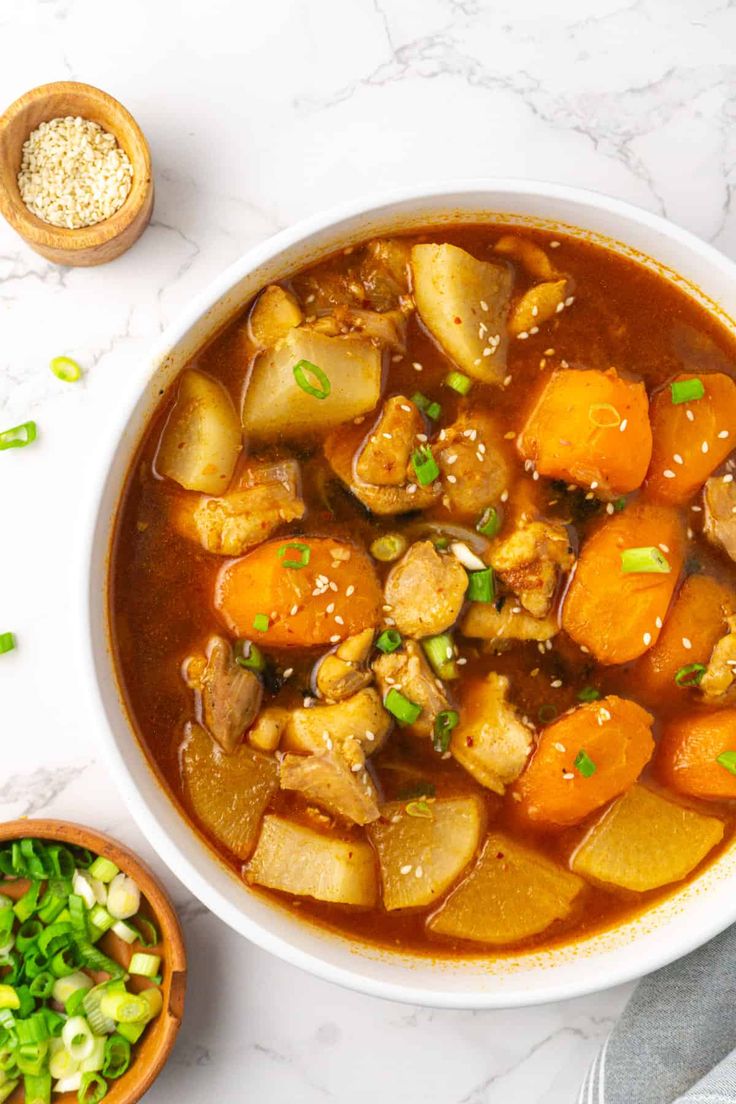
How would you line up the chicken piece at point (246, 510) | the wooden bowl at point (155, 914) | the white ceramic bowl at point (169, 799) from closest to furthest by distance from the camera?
the white ceramic bowl at point (169, 799) < the chicken piece at point (246, 510) < the wooden bowl at point (155, 914)

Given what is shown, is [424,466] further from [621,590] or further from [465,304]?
[621,590]

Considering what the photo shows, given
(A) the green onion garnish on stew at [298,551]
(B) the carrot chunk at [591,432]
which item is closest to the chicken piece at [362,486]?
(A) the green onion garnish on stew at [298,551]

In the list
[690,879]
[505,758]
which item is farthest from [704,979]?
[505,758]

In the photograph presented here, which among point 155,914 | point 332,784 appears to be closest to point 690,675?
point 332,784

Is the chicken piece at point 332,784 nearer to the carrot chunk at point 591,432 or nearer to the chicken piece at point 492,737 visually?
the chicken piece at point 492,737

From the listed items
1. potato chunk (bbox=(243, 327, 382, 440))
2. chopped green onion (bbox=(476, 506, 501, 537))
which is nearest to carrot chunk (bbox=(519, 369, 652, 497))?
chopped green onion (bbox=(476, 506, 501, 537))

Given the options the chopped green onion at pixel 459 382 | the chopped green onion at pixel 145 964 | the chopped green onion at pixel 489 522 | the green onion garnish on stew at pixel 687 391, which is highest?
the chopped green onion at pixel 459 382

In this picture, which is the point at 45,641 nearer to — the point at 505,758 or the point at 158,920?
the point at 158,920
